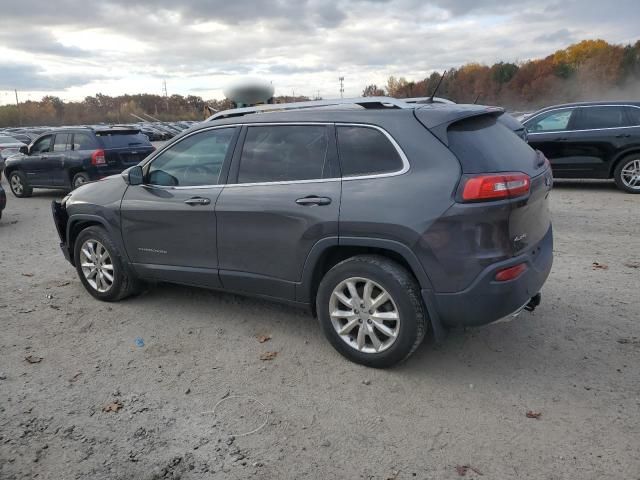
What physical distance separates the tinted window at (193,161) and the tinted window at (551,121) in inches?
329

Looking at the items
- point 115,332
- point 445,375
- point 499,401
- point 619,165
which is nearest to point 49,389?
point 115,332

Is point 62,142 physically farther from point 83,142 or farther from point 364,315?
point 364,315

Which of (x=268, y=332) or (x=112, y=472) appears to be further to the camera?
(x=268, y=332)

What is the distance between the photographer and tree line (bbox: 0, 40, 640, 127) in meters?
81.1

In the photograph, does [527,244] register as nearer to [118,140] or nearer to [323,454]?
[323,454]

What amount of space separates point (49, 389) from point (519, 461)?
303cm

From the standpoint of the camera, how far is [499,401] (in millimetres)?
3309

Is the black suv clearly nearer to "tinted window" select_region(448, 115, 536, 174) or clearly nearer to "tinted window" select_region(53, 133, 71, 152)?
"tinted window" select_region(53, 133, 71, 152)

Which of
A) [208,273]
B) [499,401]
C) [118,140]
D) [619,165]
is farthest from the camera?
[118,140]

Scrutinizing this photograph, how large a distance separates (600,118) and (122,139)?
33.4 ft

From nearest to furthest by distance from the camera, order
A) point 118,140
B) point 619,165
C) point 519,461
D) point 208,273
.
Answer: point 519,461
point 208,273
point 619,165
point 118,140

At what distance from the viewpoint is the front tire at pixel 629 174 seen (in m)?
9.93

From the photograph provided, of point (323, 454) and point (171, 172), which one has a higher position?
point (171, 172)

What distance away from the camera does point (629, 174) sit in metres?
10.0
